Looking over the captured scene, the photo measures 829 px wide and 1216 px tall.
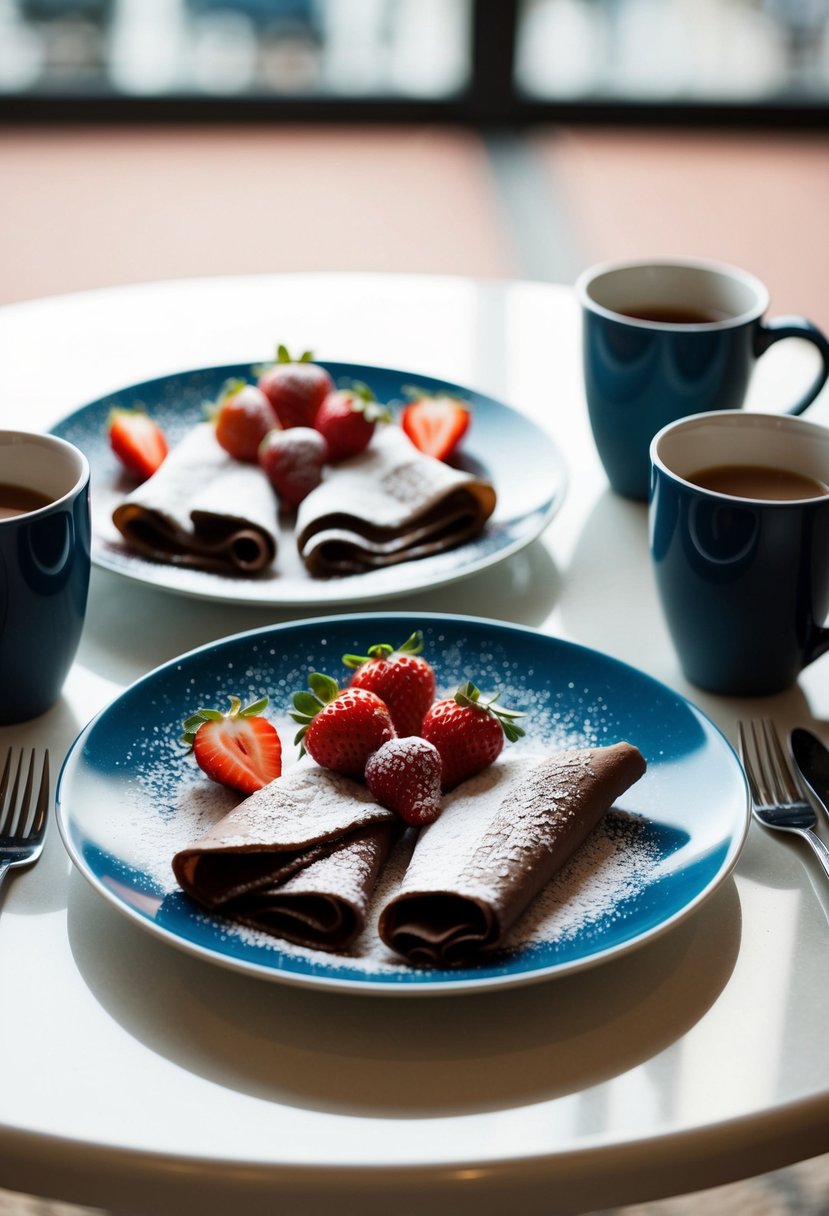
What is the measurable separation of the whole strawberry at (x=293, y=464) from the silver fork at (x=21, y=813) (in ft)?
1.19

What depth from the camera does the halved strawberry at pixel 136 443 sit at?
47.2 inches

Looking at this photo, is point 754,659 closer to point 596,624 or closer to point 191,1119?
point 596,624

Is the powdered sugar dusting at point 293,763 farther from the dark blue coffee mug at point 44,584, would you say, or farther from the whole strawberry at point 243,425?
the whole strawberry at point 243,425

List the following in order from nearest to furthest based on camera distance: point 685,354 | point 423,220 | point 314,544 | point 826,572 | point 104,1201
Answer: point 104,1201
point 826,572
point 314,544
point 685,354
point 423,220

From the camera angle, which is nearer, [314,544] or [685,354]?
[314,544]

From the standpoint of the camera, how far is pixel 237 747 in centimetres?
83

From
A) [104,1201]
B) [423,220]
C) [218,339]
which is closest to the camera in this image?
[104,1201]

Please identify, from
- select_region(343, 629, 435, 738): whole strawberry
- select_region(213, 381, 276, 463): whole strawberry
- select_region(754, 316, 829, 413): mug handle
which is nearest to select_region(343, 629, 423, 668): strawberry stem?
select_region(343, 629, 435, 738): whole strawberry

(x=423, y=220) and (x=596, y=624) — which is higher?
(x=596, y=624)

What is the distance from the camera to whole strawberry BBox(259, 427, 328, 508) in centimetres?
117

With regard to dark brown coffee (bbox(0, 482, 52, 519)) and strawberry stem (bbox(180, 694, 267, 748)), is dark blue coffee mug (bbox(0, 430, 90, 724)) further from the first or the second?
strawberry stem (bbox(180, 694, 267, 748))

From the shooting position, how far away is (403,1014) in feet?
2.28

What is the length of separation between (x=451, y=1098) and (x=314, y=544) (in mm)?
519

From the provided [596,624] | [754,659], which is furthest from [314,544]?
[754,659]
